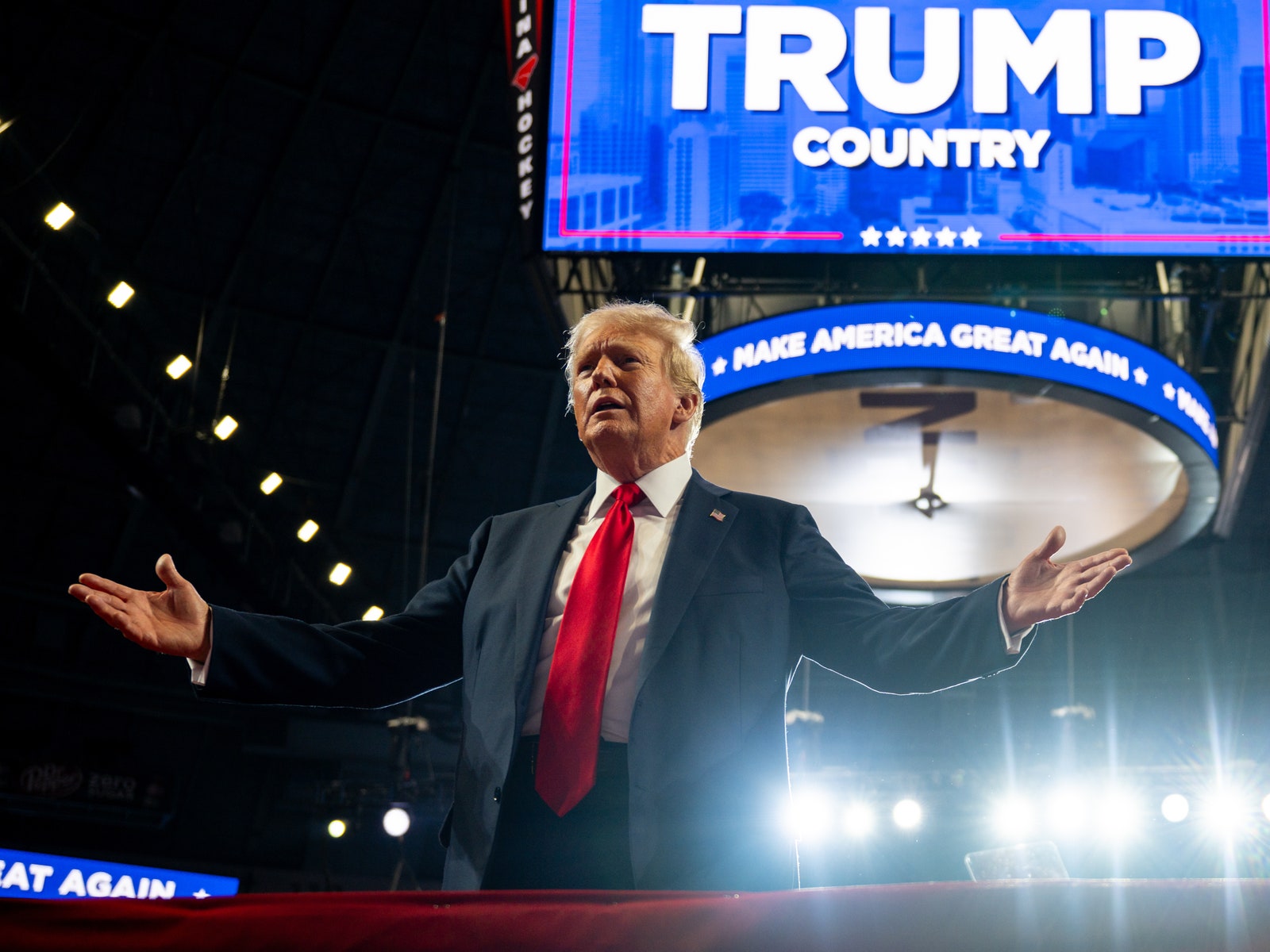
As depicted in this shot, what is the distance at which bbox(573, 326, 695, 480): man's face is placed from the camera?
8.29ft

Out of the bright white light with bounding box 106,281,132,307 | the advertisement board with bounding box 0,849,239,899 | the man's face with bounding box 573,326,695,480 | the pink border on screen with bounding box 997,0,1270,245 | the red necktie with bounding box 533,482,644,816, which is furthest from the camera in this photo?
the advertisement board with bounding box 0,849,239,899

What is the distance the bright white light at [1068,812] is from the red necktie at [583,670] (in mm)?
17146

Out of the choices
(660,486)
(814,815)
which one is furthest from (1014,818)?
(660,486)

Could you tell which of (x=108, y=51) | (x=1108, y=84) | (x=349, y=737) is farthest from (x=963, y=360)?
(x=349, y=737)

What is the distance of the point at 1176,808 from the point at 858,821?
4328 mm

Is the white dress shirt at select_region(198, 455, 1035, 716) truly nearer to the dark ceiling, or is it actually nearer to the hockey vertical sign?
the hockey vertical sign

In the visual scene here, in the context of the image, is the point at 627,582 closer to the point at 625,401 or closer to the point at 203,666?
the point at 625,401

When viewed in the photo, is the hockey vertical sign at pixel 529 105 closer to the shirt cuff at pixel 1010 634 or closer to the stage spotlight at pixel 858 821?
the shirt cuff at pixel 1010 634

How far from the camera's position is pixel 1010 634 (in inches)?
80.7

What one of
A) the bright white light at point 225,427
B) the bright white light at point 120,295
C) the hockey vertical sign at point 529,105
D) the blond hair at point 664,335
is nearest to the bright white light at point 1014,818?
the bright white light at point 225,427

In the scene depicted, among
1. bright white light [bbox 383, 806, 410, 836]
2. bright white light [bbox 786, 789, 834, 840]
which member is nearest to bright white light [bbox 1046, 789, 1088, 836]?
bright white light [bbox 786, 789, 834, 840]

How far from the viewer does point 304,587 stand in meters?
15.5

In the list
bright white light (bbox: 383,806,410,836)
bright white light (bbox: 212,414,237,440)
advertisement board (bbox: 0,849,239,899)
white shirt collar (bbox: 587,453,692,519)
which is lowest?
white shirt collar (bbox: 587,453,692,519)

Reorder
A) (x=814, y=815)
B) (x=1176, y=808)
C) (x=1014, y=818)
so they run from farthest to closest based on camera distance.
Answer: (x=1014, y=818)
(x=814, y=815)
(x=1176, y=808)
